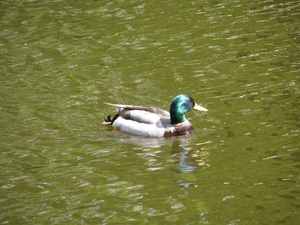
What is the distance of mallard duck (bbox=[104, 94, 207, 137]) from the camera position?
14148 mm

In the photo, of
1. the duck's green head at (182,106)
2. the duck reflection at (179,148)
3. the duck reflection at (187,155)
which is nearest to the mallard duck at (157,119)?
the duck's green head at (182,106)

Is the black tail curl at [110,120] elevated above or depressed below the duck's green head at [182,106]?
below

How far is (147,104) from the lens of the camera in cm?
1535

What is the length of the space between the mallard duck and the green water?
22 centimetres

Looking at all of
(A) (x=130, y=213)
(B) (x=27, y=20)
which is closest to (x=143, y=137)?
(A) (x=130, y=213)

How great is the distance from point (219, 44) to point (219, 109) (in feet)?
11.4

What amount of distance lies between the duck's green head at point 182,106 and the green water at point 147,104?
14.7 inches

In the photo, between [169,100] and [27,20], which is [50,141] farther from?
[27,20]

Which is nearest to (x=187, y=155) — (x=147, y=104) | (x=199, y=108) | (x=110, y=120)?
(x=199, y=108)

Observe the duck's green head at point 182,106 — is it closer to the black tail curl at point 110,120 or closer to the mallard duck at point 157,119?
the mallard duck at point 157,119

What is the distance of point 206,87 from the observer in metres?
15.3

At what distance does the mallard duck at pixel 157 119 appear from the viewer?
1415 cm

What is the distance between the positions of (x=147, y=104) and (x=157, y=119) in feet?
3.45

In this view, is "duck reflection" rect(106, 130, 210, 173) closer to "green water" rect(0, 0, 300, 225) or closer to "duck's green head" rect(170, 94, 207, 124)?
"green water" rect(0, 0, 300, 225)
